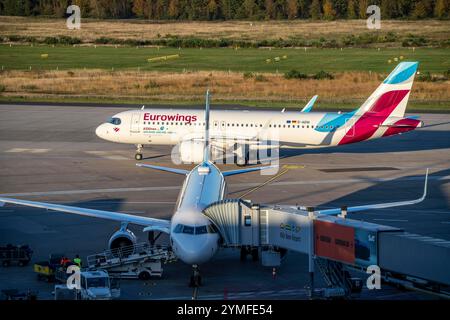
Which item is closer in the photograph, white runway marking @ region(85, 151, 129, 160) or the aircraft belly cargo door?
the aircraft belly cargo door

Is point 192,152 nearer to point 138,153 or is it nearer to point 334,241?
point 138,153

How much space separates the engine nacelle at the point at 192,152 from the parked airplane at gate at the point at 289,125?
10.5ft

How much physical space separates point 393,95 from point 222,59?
A: 101 m

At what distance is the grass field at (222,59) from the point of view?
534 ft

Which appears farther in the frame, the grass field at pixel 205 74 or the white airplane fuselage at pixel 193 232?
the grass field at pixel 205 74

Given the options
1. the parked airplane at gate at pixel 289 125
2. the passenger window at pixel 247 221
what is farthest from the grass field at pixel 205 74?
the passenger window at pixel 247 221

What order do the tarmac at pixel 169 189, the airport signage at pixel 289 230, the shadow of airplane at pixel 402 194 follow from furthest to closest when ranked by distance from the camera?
1. the shadow of airplane at pixel 402 194
2. the tarmac at pixel 169 189
3. the airport signage at pixel 289 230

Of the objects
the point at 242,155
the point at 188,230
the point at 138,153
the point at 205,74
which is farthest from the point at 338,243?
the point at 205,74

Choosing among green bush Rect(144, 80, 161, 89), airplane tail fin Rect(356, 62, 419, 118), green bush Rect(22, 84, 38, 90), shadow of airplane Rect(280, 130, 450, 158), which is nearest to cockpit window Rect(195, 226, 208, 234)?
airplane tail fin Rect(356, 62, 419, 118)

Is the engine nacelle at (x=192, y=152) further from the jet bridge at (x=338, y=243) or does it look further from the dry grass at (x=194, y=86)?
the dry grass at (x=194, y=86)

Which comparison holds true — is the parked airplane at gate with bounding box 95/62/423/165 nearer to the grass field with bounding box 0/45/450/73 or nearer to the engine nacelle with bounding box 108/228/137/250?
the engine nacelle with bounding box 108/228/137/250

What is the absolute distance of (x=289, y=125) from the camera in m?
77.7

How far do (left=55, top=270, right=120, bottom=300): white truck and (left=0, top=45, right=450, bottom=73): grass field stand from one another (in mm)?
118560

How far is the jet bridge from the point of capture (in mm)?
35062
